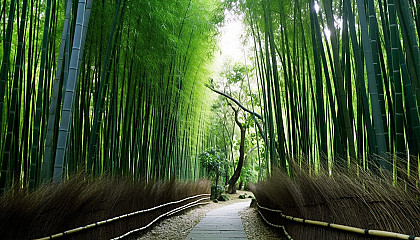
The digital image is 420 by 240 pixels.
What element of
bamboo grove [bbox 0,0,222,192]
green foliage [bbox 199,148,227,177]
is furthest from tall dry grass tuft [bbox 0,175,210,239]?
green foliage [bbox 199,148,227,177]

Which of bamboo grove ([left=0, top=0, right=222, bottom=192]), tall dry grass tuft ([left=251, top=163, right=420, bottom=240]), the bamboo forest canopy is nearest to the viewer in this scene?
tall dry grass tuft ([left=251, top=163, right=420, bottom=240])

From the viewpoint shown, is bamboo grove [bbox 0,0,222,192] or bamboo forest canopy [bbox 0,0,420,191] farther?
bamboo grove [bbox 0,0,222,192]

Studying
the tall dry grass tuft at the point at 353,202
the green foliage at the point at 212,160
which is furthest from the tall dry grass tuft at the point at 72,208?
the green foliage at the point at 212,160

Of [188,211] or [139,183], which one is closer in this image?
[139,183]

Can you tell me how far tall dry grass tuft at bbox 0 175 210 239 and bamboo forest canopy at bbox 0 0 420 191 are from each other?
152 millimetres

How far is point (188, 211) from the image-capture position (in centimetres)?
635

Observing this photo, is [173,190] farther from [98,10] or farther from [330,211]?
[330,211]

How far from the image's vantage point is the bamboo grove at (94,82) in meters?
1.98

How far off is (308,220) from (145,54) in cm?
242

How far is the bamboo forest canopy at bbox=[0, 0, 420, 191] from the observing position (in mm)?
1706

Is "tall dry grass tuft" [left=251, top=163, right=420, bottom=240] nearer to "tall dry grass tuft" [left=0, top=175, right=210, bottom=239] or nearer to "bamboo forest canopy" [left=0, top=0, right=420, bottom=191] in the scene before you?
"bamboo forest canopy" [left=0, top=0, right=420, bottom=191]

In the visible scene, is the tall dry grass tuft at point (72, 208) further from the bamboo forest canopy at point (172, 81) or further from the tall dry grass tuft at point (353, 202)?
the tall dry grass tuft at point (353, 202)

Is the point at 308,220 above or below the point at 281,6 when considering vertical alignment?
below

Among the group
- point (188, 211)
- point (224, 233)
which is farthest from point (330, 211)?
point (188, 211)
